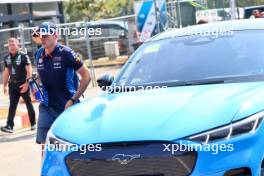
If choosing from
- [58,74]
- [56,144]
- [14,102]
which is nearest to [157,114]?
[56,144]

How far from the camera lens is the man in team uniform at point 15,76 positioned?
10.7 metres

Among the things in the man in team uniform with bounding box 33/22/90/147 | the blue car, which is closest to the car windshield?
the blue car

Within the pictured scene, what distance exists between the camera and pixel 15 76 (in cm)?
1088

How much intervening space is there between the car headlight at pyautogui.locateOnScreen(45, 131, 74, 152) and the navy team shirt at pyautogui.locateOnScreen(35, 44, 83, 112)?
161 centimetres

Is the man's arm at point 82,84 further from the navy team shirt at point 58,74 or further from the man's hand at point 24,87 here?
the man's hand at point 24,87

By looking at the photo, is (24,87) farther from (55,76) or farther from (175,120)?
(175,120)

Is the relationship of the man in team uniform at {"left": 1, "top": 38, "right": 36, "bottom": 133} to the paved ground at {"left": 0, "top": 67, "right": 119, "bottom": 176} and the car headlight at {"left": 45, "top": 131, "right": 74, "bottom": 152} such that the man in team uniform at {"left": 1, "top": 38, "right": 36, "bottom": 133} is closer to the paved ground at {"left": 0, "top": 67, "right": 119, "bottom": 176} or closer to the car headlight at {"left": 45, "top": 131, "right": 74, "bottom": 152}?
the paved ground at {"left": 0, "top": 67, "right": 119, "bottom": 176}

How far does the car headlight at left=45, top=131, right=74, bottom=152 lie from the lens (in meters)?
4.36

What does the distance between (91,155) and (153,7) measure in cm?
1192

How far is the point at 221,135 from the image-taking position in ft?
13.3

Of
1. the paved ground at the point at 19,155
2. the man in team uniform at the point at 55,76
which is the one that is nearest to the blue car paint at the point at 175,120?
the man in team uniform at the point at 55,76

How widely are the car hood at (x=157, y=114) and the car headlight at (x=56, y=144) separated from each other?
0.12 ft

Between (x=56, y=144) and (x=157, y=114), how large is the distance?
2.61 feet

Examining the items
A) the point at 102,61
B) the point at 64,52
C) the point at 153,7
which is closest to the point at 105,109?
the point at 64,52
